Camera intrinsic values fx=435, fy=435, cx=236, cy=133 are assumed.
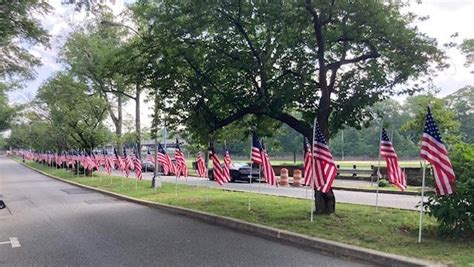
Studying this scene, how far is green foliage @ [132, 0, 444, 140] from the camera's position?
34.3ft

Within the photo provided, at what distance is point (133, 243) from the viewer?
8.83 m

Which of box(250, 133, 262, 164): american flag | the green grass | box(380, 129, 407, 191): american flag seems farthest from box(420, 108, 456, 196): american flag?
box(250, 133, 262, 164): american flag

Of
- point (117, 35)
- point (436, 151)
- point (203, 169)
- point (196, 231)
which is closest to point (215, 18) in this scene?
point (196, 231)

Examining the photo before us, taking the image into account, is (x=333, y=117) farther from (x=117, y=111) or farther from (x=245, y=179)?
(x=117, y=111)

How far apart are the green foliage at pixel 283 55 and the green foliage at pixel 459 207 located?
11.1 feet

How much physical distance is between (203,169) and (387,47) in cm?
1038

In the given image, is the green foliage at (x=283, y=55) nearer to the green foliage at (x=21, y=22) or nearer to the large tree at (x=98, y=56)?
the green foliage at (x=21, y=22)

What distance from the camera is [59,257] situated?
7.71 meters

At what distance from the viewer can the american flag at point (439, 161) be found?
7.70m

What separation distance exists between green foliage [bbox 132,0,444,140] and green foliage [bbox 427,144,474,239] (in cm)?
339

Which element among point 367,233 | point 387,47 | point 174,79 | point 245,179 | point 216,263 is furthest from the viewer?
point 245,179

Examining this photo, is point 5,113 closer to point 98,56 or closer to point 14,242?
point 98,56

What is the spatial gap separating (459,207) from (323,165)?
3.00 m

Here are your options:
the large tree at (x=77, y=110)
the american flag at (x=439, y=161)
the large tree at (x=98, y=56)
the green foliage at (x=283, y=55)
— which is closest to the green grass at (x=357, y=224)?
the american flag at (x=439, y=161)
